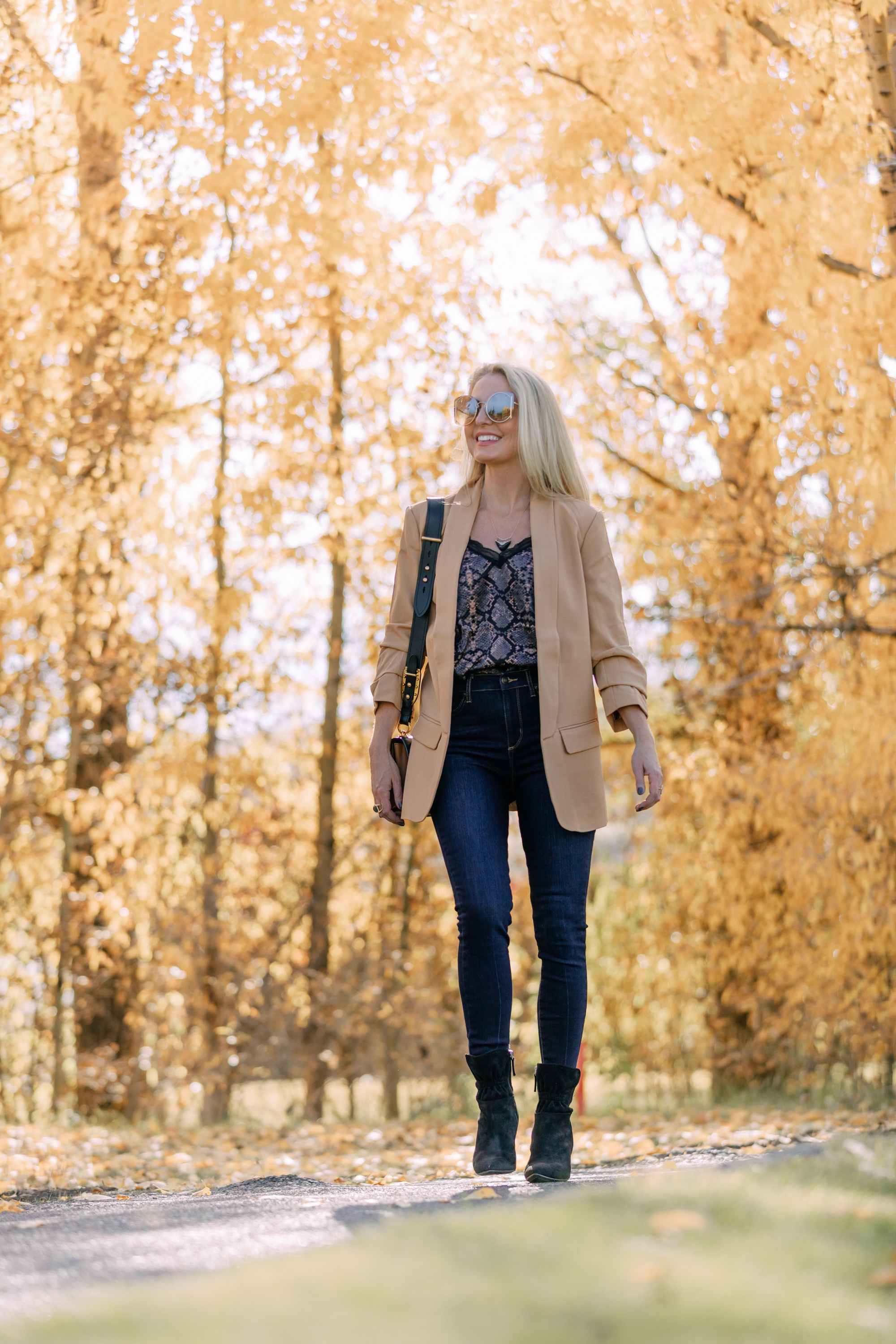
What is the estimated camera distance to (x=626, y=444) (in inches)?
267

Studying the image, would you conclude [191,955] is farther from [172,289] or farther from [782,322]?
[782,322]

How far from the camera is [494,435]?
3.15m

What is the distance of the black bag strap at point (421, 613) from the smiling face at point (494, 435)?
165 millimetres

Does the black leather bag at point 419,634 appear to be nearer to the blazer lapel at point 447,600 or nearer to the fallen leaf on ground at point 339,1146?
the blazer lapel at point 447,600

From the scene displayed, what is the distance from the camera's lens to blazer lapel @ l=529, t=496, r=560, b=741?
2947mm

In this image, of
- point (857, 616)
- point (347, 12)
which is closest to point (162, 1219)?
point (857, 616)

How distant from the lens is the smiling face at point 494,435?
10.3ft

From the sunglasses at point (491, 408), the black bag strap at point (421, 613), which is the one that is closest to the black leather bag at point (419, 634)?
the black bag strap at point (421, 613)

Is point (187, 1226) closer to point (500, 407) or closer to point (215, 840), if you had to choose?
point (500, 407)

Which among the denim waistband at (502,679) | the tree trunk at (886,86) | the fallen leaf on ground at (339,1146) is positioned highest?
the tree trunk at (886,86)

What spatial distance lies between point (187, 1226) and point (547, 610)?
1473mm

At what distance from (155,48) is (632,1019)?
517cm

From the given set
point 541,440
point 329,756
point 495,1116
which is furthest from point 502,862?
point 329,756

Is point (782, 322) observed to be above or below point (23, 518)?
above
